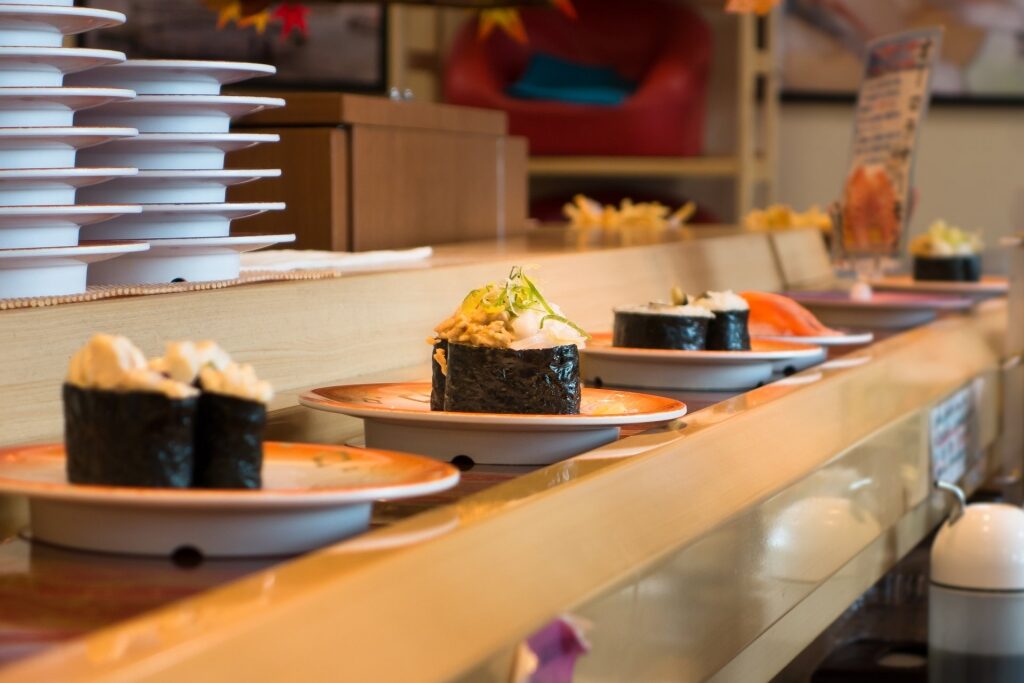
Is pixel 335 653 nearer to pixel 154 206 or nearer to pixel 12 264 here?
pixel 12 264

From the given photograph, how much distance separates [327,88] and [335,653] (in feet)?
20.9

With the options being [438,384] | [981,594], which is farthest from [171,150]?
[981,594]

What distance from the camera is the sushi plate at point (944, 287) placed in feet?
9.49

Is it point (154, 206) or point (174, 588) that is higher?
point (154, 206)

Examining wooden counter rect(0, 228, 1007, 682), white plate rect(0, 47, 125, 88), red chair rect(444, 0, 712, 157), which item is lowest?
wooden counter rect(0, 228, 1007, 682)

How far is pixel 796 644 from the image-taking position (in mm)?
1482

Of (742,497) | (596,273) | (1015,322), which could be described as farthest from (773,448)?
(1015,322)

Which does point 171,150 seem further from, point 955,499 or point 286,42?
point 286,42

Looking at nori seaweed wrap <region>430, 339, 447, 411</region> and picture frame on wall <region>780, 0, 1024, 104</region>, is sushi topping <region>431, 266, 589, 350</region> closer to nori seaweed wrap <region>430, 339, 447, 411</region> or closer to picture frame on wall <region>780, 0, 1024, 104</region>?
nori seaweed wrap <region>430, 339, 447, 411</region>

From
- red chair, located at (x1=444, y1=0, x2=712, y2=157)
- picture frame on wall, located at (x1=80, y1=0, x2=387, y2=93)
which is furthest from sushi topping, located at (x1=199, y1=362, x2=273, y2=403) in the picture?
red chair, located at (x1=444, y1=0, x2=712, y2=157)

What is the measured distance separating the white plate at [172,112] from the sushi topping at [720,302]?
49cm

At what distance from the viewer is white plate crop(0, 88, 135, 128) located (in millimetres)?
1146

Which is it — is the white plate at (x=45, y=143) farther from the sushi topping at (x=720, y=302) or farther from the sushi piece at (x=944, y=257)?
the sushi piece at (x=944, y=257)

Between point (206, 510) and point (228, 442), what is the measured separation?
0.13ft
